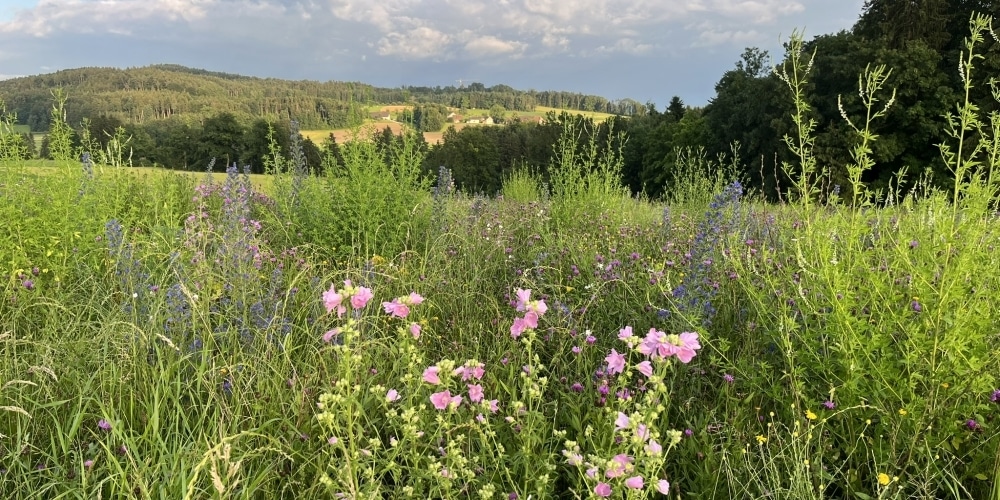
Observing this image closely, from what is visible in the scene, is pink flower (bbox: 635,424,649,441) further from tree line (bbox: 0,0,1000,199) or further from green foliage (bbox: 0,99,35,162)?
tree line (bbox: 0,0,1000,199)

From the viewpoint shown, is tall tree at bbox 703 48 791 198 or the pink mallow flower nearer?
the pink mallow flower

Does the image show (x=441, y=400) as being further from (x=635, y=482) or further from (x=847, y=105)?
(x=847, y=105)

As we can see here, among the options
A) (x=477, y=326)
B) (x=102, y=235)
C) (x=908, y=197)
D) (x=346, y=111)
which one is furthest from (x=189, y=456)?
(x=346, y=111)

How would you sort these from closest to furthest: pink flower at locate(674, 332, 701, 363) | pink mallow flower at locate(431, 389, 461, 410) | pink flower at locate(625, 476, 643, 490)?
pink flower at locate(625, 476, 643, 490)
pink flower at locate(674, 332, 701, 363)
pink mallow flower at locate(431, 389, 461, 410)

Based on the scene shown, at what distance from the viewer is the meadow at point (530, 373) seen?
1587 mm

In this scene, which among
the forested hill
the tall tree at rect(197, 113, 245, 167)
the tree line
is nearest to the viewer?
the tree line

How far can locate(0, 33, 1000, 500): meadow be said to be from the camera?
159 centimetres

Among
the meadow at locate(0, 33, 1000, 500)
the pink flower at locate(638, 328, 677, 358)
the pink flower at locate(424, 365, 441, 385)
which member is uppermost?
the pink flower at locate(638, 328, 677, 358)

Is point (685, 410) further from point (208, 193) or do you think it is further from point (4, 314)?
point (208, 193)

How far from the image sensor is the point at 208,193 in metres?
5.71

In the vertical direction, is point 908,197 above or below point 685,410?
above

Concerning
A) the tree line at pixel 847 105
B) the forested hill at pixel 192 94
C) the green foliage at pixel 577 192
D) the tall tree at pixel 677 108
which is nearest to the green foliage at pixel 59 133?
the green foliage at pixel 577 192

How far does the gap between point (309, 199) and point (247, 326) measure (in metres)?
2.61

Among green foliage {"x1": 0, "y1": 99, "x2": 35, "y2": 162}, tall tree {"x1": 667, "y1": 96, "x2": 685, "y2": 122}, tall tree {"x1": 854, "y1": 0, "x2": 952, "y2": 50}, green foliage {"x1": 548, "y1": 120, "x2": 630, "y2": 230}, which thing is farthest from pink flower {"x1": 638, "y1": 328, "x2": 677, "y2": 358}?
tall tree {"x1": 667, "y1": 96, "x2": 685, "y2": 122}
